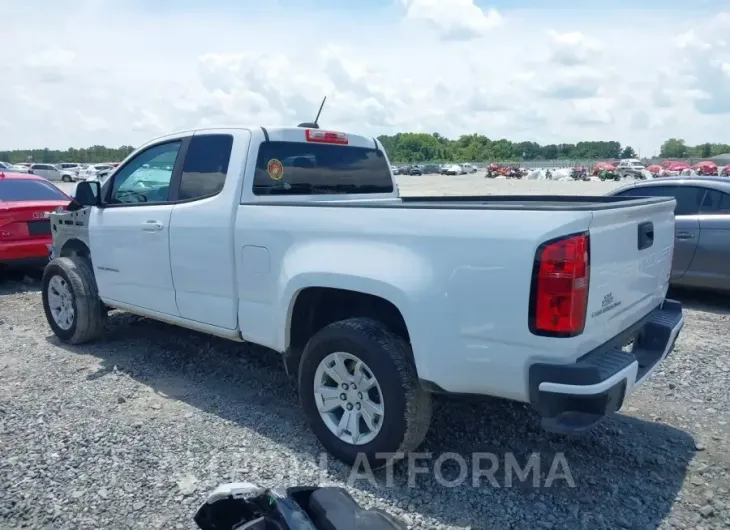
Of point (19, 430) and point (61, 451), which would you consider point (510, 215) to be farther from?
point (19, 430)

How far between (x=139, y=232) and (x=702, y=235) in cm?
598

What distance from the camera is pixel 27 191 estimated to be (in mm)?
9156

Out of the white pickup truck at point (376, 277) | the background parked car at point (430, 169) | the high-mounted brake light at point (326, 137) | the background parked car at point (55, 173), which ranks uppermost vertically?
the high-mounted brake light at point (326, 137)

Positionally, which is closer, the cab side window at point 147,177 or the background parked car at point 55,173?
the cab side window at point 147,177

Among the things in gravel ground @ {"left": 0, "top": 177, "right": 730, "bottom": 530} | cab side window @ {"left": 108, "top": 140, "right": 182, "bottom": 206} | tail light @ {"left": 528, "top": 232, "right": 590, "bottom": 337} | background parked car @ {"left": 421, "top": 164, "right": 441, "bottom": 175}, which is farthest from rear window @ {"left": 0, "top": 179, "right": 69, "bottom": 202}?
background parked car @ {"left": 421, "top": 164, "right": 441, "bottom": 175}

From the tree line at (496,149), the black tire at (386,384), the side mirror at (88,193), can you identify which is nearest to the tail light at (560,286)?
the black tire at (386,384)

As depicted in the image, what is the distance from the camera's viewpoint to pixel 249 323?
13.4 feet

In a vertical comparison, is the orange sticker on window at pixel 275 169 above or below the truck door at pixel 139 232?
above

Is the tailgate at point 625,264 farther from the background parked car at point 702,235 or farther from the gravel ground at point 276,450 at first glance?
the background parked car at point 702,235

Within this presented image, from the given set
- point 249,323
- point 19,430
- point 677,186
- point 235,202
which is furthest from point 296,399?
point 677,186

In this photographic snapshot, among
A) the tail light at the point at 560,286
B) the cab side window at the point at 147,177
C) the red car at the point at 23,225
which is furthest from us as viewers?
the red car at the point at 23,225

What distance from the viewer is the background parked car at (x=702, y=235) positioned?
6.95 meters

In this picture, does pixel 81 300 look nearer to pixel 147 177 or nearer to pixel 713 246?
pixel 147 177

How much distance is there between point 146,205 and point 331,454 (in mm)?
2521
